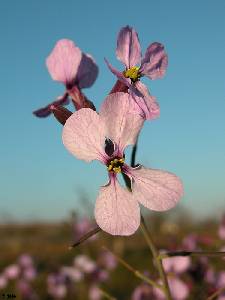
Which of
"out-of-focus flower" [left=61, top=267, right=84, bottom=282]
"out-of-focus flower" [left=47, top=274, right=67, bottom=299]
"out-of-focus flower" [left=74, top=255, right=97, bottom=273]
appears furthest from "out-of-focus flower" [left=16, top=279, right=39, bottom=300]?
"out-of-focus flower" [left=74, top=255, right=97, bottom=273]

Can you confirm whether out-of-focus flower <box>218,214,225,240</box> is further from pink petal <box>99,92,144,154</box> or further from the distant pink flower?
pink petal <box>99,92,144,154</box>

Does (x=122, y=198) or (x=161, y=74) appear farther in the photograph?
(x=161, y=74)

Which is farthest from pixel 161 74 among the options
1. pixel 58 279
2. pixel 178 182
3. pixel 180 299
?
pixel 58 279

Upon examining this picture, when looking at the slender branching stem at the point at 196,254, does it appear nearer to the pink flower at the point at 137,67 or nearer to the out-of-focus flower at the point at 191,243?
the pink flower at the point at 137,67

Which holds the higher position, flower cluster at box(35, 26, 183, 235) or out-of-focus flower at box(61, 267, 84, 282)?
flower cluster at box(35, 26, 183, 235)

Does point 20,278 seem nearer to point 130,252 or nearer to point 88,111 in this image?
point 88,111

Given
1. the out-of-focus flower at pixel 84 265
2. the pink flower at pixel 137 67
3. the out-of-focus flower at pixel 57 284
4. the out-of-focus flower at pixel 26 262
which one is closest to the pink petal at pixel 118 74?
the pink flower at pixel 137 67

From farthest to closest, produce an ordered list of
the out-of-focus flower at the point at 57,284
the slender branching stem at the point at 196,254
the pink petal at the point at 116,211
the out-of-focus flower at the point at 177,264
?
the out-of-focus flower at the point at 57,284
the out-of-focus flower at the point at 177,264
the slender branching stem at the point at 196,254
the pink petal at the point at 116,211
